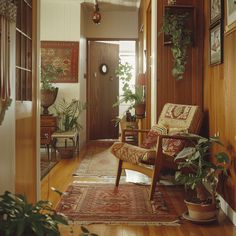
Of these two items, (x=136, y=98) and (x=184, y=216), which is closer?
(x=184, y=216)

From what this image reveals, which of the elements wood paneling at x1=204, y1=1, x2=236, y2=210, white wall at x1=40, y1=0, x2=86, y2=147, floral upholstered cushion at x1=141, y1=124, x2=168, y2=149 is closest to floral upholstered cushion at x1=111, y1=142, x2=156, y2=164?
floral upholstered cushion at x1=141, y1=124, x2=168, y2=149

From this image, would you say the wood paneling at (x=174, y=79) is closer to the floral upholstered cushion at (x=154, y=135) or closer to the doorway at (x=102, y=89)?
the floral upholstered cushion at (x=154, y=135)

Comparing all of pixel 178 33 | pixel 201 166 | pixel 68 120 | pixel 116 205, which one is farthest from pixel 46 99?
pixel 201 166

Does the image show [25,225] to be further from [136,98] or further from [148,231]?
[136,98]

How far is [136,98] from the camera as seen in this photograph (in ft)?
18.9

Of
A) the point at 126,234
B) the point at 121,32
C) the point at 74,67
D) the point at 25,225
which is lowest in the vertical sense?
the point at 126,234

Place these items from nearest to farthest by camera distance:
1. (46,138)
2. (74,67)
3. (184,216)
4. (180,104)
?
1. (184,216)
2. (180,104)
3. (46,138)
4. (74,67)

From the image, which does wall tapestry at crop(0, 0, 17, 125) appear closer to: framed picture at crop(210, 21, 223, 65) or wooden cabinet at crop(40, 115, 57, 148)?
framed picture at crop(210, 21, 223, 65)

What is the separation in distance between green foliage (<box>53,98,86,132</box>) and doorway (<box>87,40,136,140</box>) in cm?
104

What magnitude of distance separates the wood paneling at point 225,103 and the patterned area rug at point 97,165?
1515 mm

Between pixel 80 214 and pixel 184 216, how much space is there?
794 millimetres

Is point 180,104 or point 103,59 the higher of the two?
point 103,59

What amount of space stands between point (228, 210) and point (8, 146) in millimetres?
1761

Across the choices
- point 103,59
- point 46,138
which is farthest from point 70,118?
point 103,59
